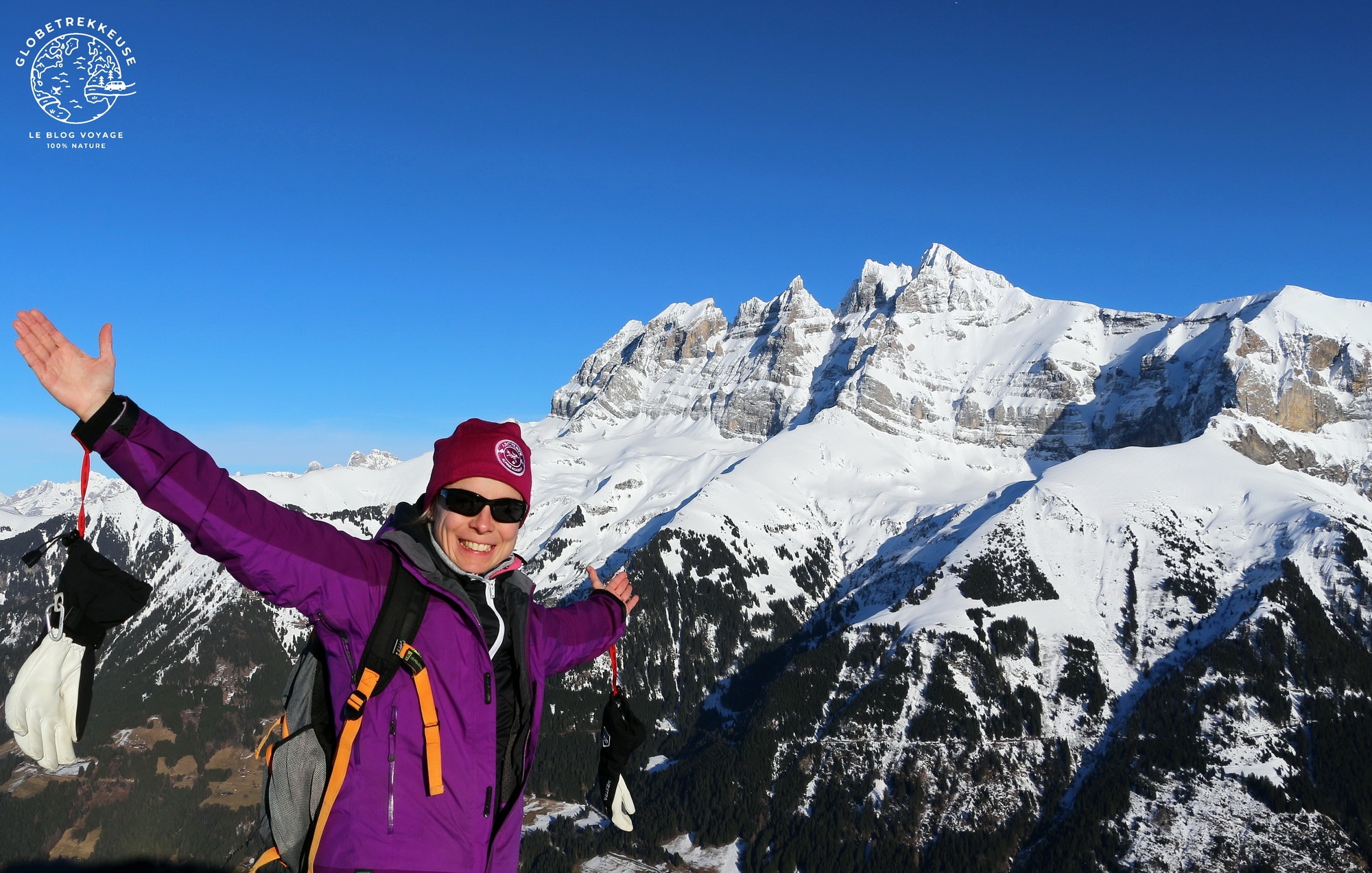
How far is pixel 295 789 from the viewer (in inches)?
211

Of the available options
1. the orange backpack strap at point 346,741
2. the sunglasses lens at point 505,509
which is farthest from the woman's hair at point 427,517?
the orange backpack strap at point 346,741

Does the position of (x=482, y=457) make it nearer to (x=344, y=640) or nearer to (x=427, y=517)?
(x=427, y=517)

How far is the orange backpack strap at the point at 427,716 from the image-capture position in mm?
5465

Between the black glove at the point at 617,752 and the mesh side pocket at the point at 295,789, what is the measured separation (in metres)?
3.80

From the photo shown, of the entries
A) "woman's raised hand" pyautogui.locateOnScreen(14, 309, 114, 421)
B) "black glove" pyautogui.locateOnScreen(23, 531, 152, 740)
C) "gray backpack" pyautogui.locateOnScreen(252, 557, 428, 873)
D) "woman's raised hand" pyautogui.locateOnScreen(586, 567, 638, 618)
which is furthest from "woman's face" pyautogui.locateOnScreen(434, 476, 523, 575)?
"woman's raised hand" pyautogui.locateOnScreen(586, 567, 638, 618)

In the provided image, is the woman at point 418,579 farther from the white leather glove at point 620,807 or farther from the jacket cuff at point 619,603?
the white leather glove at point 620,807

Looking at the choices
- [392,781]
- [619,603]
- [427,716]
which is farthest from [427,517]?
[619,603]

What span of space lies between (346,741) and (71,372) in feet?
9.03

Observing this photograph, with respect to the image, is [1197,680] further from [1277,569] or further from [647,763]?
[647,763]

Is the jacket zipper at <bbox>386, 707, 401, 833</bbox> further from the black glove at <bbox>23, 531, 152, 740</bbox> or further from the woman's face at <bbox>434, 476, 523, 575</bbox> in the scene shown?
the black glove at <bbox>23, 531, 152, 740</bbox>

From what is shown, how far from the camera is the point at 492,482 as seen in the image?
6.55 metres

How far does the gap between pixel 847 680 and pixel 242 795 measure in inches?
5285

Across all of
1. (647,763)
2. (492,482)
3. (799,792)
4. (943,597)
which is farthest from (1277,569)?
(492,482)

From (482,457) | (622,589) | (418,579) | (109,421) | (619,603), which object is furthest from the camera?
(622,589)
